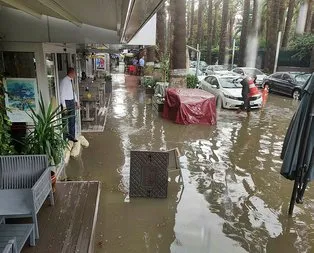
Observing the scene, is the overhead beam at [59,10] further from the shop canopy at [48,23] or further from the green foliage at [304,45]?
the green foliage at [304,45]

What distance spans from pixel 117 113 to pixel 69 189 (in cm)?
795

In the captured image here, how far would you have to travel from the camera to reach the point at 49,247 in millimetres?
3172

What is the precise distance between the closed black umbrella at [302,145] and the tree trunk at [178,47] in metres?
8.29

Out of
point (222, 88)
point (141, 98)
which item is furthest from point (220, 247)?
point (141, 98)

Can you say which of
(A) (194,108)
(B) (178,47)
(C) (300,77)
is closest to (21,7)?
(A) (194,108)

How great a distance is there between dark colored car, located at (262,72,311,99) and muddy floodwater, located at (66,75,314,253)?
7.97 metres

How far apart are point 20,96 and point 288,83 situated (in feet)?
51.4

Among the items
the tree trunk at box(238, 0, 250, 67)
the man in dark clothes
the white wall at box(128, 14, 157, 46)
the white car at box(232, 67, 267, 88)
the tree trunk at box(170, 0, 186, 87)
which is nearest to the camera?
the white wall at box(128, 14, 157, 46)

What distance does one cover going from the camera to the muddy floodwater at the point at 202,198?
168 inches

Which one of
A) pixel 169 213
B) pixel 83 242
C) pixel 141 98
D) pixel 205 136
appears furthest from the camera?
pixel 141 98

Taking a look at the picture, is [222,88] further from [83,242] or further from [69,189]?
[83,242]

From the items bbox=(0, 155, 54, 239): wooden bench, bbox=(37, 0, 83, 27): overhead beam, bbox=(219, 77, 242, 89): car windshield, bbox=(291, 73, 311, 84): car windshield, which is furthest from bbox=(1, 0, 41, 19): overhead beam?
bbox=(291, 73, 311, 84): car windshield

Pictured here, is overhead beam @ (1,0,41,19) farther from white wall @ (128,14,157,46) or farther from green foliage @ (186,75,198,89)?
green foliage @ (186,75,198,89)

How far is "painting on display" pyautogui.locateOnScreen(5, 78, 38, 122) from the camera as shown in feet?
17.0
